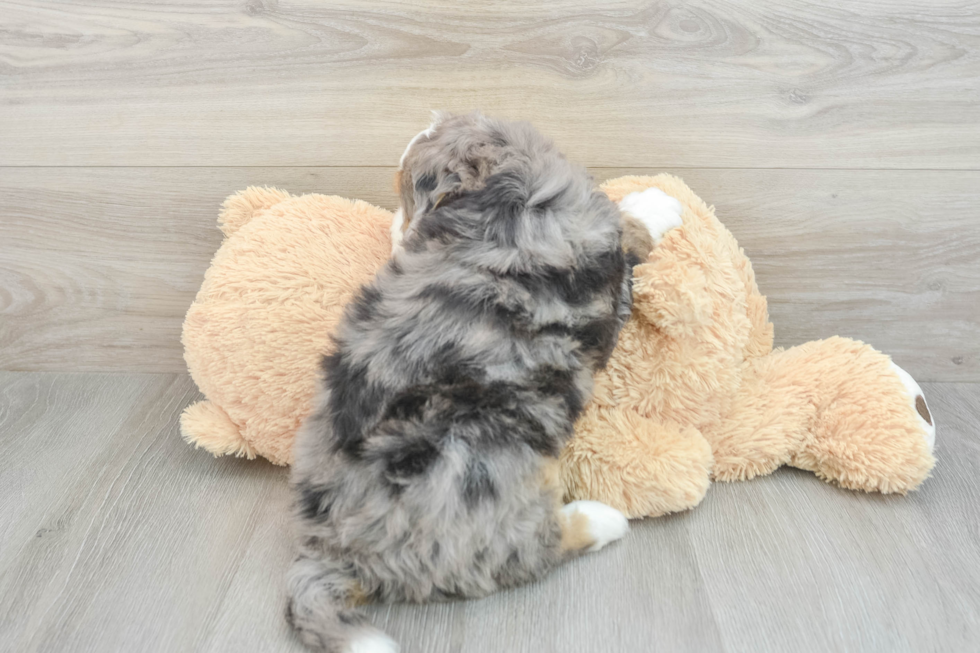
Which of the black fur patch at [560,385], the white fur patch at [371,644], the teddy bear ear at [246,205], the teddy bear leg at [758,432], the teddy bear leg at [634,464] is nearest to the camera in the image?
the white fur patch at [371,644]

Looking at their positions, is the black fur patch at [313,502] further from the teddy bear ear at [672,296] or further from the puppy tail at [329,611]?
the teddy bear ear at [672,296]

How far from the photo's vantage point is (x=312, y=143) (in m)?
1.43

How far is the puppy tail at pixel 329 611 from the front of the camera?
0.90 metres

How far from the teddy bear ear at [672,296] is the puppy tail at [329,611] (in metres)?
0.63

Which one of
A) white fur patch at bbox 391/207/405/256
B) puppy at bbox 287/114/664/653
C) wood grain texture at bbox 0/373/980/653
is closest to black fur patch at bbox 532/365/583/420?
puppy at bbox 287/114/664/653

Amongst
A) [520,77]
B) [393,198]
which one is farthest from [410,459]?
[520,77]

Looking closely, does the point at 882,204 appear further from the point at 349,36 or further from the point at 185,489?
the point at 185,489

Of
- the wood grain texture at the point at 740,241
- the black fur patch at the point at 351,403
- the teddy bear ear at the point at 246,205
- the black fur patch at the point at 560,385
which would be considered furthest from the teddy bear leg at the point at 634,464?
the teddy bear ear at the point at 246,205

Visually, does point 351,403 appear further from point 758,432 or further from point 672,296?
point 758,432

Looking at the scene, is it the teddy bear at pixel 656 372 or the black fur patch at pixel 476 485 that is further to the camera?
the teddy bear at pixel 656 372

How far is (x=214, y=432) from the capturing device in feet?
4.24

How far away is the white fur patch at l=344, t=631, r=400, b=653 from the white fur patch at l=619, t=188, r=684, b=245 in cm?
75

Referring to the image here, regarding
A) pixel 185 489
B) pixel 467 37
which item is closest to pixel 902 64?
pixel 467 37

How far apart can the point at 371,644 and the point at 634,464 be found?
1.67ft
